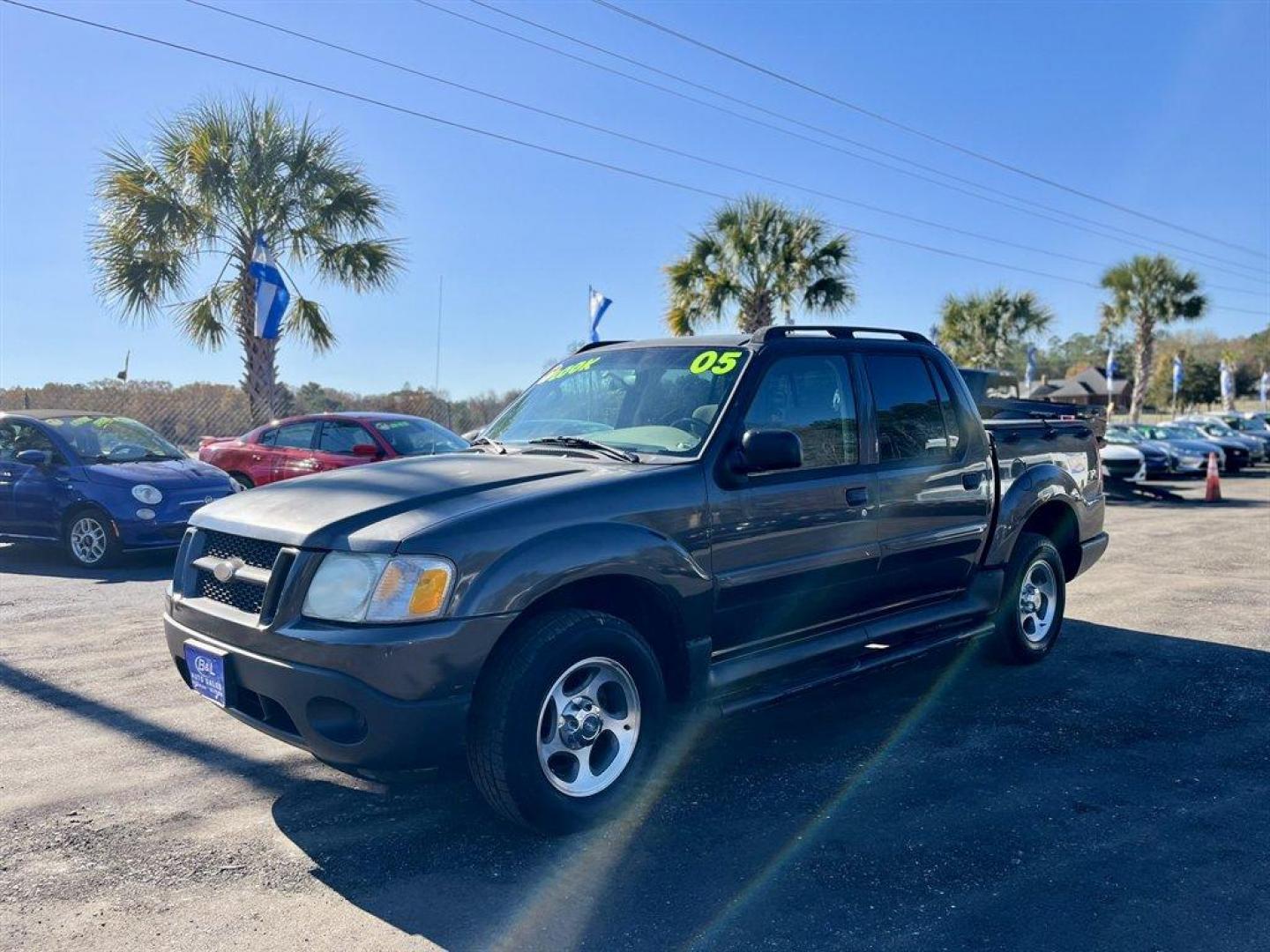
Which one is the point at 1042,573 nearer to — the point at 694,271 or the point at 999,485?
the point at 999,485

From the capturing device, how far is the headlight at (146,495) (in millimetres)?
9031

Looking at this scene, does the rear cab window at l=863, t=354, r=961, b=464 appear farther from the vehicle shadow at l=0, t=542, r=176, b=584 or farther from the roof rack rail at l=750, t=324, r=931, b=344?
the vehicle shadow at l=0, t=542, r=176, b=584

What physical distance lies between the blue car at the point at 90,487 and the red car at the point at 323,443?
2090mm

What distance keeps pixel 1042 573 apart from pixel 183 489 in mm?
7651

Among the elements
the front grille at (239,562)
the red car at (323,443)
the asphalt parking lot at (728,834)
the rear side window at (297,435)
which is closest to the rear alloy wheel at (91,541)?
the red car at (323,443)

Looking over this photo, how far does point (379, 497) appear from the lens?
139 inches

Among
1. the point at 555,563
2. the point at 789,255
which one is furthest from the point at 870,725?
the point at 789,255

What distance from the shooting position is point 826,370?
4605mm

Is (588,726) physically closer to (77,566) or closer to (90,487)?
(90,487)

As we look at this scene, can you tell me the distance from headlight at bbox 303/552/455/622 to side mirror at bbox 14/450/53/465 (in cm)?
769

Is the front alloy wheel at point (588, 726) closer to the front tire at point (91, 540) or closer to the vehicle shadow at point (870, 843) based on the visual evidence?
the vehicle shadow at point (870, 843)

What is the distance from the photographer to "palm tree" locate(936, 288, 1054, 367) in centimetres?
3353

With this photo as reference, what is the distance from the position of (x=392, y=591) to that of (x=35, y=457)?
26.0 ft

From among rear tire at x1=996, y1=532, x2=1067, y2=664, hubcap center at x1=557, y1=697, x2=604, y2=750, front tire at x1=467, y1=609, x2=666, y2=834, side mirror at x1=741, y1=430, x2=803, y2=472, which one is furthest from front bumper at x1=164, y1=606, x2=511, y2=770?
rear tire at x1=996, y1=532, x2=1067, y2=664
